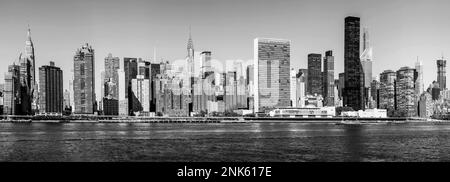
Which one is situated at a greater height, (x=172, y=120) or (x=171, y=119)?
(x=171, y=119)

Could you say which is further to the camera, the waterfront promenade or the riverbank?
the waterfront promenade

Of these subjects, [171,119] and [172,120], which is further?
[171,119]

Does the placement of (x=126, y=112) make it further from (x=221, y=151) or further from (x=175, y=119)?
(x=221, y=151)

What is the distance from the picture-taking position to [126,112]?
19350 cm

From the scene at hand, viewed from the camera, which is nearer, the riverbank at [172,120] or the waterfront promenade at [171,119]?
the riverbank at [172,120]

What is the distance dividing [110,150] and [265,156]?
12368mm

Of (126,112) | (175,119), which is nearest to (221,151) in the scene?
(175,119)
